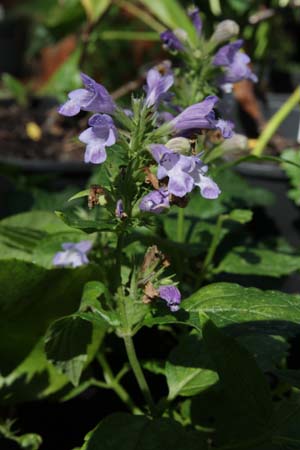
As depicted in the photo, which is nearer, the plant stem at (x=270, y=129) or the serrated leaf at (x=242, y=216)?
the serrated leaf at (x=242, y=216)

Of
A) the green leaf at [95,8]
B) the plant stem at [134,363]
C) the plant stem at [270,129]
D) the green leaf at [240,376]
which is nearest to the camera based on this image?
the green leaf at [240,376]

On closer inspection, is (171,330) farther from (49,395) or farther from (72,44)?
(72,44)

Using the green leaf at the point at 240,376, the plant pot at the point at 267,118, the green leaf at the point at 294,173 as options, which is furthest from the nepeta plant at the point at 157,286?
the plant pot at the point at 267,118

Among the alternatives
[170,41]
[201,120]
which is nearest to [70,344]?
[201,120]

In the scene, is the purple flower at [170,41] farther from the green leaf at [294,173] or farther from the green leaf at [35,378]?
the green leaf at [35,378]

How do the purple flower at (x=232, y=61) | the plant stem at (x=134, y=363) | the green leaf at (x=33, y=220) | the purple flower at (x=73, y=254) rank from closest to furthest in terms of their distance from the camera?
the plant stem at (x=134, y=363), the purple flower at (x=73, y=254), the purple flower at (x=232, y=61), the green leaf at (x=33, y=220)

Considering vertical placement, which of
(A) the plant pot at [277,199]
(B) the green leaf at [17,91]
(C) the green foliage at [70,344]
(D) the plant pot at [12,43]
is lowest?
(C) the green foliage at [70,344]

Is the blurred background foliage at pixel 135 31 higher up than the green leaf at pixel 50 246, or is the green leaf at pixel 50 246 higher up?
the blurred background foliage at pixel 135 31

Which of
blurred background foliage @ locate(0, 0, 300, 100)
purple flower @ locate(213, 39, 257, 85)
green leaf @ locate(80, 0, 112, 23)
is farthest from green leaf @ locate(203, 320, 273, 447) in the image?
green leaf @ locate(80, 0, 112, 23)
